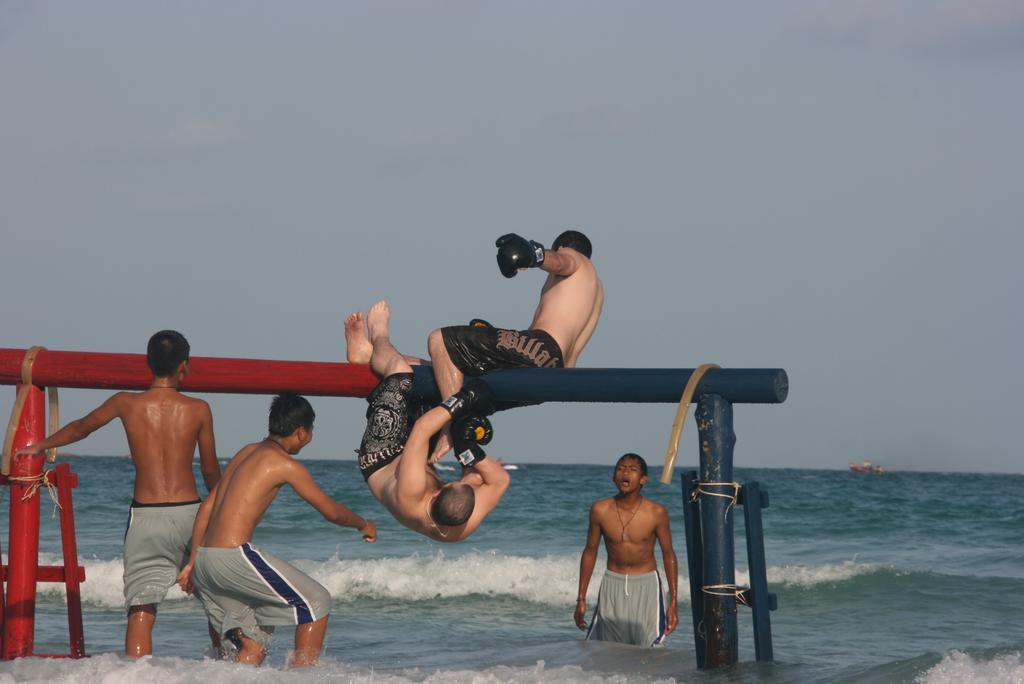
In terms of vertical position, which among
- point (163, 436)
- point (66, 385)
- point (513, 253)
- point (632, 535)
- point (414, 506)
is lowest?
point (632, 535)

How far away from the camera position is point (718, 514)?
663 cm

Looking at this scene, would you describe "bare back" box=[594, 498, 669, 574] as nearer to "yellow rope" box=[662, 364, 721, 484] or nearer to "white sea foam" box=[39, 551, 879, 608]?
"yellow rope" box=[662, 364, 721, 484]

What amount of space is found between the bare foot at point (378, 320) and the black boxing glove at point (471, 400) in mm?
937

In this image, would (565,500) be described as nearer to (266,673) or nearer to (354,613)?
(354,613)

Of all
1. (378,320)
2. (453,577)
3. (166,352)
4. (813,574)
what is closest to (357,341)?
(378,320)

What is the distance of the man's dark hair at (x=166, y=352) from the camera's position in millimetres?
6602

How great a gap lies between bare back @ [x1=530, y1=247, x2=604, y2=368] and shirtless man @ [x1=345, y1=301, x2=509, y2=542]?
822mm

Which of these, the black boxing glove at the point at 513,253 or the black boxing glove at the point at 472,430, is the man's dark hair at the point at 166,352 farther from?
the black boxing glove at the point at 513,253

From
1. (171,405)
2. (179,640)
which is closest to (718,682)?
(171,405)

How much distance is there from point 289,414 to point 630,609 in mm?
4051

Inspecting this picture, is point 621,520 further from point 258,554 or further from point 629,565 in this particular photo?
point 258,554

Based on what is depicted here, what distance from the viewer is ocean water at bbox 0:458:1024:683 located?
264 inches

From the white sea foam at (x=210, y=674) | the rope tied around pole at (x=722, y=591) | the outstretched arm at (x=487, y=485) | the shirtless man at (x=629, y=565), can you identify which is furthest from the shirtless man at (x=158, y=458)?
the shirtless man at (x=629, y=565)

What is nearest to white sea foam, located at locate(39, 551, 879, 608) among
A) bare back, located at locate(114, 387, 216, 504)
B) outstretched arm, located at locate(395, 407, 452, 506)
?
bare back, located at locate(114, 387, 216, 504)
